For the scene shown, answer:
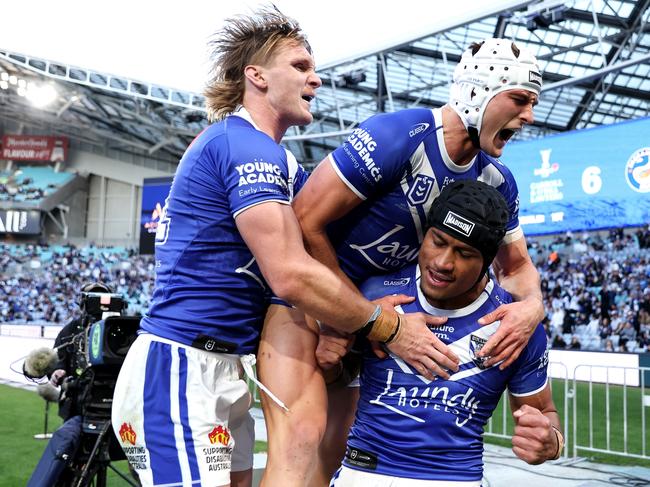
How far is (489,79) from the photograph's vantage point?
95.8 inches

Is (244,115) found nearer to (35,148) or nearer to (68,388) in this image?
(68,388)

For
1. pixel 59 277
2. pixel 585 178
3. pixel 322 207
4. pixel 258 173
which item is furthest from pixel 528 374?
pixel 59 277

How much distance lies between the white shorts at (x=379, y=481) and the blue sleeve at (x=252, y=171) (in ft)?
3.15

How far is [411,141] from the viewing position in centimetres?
240

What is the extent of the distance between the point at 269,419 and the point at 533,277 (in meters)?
1.30

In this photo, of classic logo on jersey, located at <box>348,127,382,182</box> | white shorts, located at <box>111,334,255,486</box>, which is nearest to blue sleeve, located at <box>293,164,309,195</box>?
classic logo on jersey, located at <box>348,127,382,182</box>

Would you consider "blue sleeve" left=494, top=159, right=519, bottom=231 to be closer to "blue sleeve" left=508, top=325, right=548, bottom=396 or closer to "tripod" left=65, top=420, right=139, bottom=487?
"blue sleeve" left=508, top=325, right=548, bottom=396

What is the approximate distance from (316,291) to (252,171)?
456 mm

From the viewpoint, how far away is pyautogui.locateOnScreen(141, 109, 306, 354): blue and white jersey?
7.69 ft

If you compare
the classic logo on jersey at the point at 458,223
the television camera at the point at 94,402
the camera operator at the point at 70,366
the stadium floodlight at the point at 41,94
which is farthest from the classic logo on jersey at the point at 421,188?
the stadium floodlight at the point at 41,94

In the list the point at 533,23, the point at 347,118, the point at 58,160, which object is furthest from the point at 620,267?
the point at 58,160

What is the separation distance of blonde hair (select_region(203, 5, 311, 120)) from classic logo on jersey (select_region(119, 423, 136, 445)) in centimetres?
133

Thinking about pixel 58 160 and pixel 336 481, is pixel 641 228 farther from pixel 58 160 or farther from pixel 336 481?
pixel 58 160

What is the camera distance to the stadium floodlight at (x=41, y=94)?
3734 cm
